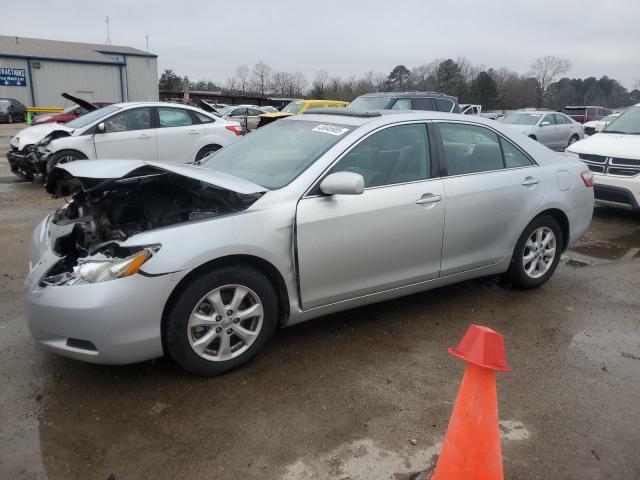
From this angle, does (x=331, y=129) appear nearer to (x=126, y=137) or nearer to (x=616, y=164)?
(x=616, y=164)

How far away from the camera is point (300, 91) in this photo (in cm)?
8038

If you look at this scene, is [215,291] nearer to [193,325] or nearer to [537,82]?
[193,325]

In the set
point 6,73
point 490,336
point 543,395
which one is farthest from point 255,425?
point 6,73

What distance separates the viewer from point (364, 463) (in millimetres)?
2547

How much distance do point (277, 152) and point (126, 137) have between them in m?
6.14

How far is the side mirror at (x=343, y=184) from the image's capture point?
333 cm

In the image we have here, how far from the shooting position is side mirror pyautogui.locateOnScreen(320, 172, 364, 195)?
3330 millimetres

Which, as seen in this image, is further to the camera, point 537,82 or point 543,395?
point 537,82

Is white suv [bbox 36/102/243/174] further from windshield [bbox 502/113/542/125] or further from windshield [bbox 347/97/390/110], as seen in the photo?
windshield [bbox 502/113/542/125]

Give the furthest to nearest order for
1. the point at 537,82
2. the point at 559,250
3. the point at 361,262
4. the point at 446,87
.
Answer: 1. the point at 537,82
2. the point at 446,87
3. the point at 559,250
4. the point at 361,262

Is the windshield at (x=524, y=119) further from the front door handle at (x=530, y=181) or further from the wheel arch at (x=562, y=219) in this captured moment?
the front door handle at (x=530, y=181)

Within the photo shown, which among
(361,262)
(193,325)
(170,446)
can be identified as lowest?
(170,446)

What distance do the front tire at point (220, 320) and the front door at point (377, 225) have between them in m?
0.31

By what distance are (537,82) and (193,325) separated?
84963 mm
